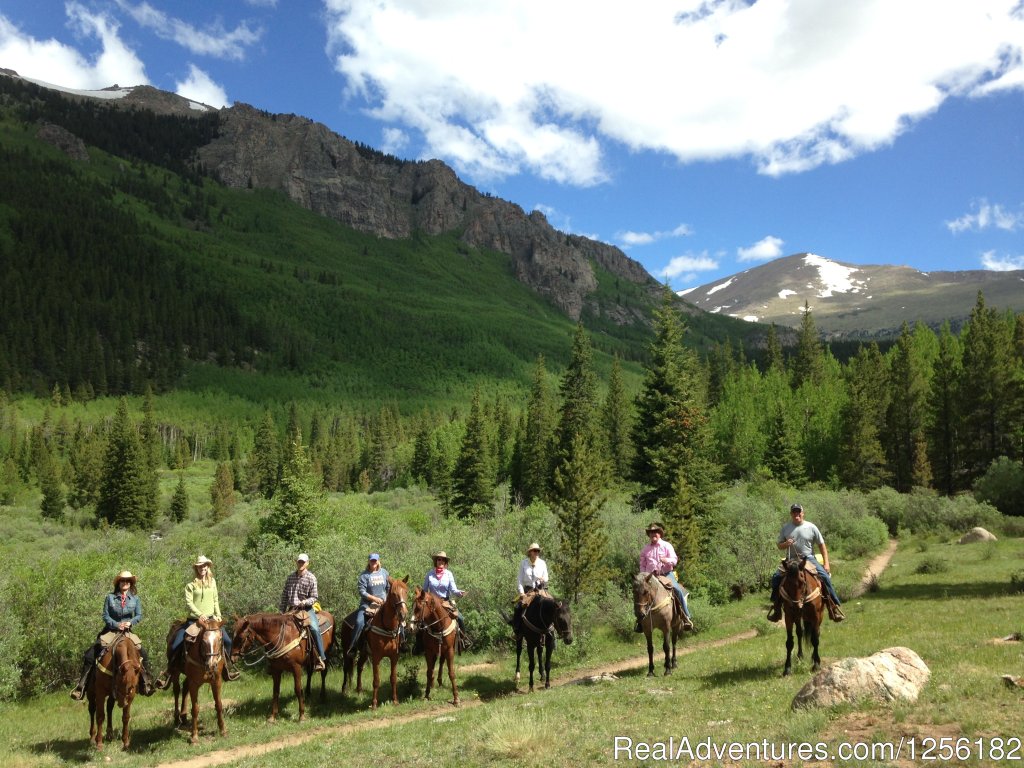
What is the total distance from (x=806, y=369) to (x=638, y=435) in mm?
65971

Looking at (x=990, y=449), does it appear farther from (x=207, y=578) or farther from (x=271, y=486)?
(x=271, y=486)

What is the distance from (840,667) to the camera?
370 inches

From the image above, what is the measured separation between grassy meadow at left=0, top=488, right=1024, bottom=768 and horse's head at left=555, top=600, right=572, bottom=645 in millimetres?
1194

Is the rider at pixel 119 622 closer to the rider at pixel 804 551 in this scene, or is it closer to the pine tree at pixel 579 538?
the rider at pixel 804 551

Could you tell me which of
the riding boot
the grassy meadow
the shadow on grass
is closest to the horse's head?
the grassy meadow

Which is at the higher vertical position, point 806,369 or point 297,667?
point 806,369

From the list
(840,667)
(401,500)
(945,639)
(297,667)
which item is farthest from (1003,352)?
(401,500)

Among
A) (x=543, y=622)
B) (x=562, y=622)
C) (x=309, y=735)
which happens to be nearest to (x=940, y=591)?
(x=562, y=622)

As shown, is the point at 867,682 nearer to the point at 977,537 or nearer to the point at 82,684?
the point at 82,684

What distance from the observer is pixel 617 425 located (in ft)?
220

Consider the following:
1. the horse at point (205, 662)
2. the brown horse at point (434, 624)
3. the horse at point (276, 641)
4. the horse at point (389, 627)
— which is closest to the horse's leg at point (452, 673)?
the brown horse at point (434, 624)

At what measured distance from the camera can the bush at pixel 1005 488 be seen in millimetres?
43969

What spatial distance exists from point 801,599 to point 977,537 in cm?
3334

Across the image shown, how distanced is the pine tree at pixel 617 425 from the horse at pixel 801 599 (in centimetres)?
5118
